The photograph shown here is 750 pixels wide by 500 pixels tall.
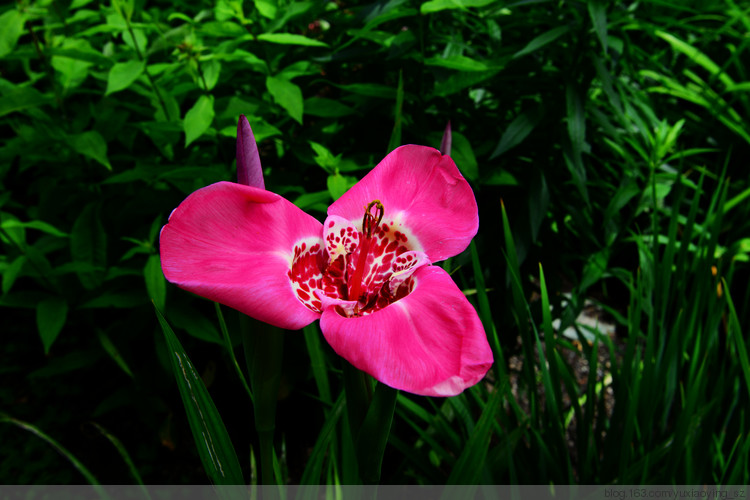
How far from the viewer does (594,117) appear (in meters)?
1.42

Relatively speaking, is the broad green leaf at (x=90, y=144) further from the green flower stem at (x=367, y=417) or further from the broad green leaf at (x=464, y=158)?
the green flower stem at (x=367, y=417)

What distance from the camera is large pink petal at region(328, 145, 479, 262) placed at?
19.8 inches

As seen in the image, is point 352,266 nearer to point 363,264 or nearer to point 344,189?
point 363,264

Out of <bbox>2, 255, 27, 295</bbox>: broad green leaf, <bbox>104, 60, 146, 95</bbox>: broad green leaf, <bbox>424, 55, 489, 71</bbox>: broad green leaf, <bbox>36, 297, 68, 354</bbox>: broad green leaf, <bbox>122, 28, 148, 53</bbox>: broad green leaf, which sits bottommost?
<bbox>36, 297, 68, 354</bbox>: broad green leaf

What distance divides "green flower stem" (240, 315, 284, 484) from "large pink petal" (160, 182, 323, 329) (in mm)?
68

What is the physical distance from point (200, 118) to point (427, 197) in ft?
2.34

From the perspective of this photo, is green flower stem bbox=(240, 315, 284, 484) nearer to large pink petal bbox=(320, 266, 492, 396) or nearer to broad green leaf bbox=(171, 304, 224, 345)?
large pink petal bbox=(320, 266, 492, 396)

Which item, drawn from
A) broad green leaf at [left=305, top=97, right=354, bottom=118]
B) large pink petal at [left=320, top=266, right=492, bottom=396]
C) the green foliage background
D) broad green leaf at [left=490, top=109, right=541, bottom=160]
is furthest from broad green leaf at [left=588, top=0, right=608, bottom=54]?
large pink petal at [left=320, top=266, right=492, bottom=396]

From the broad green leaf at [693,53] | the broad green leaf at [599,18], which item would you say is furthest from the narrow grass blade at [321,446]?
the broad green leaf at [693,53]

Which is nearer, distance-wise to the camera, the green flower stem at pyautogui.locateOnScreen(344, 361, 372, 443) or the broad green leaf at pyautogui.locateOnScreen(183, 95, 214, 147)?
the green flower stem at pyautogui.locateOnScreen(344, 361, 372, 443)

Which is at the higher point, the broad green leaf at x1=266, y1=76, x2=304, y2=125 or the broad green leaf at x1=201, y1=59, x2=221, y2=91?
the broad green leaf at x1=201, y1=59, x2=221, y2=91

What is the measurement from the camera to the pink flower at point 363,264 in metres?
0.39

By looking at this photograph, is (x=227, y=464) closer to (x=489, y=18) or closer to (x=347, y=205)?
(x=347, y=205)

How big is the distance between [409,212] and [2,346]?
7.10 ft
